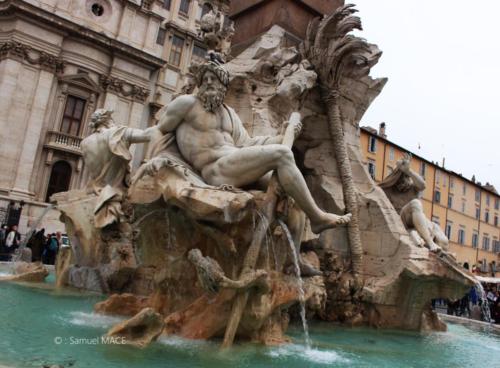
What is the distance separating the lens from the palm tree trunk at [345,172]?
6891 mm

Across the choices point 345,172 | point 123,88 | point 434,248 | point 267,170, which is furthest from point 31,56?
point 434,248

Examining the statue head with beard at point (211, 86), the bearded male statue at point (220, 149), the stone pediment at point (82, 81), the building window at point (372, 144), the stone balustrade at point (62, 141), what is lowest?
the bearded male statue at point (220, 149)

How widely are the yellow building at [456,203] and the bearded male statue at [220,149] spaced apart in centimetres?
2760

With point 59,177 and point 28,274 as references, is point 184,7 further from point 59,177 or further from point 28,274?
point 28,274

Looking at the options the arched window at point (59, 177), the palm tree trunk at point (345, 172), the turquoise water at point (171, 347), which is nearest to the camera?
the turquoise water at point (171, 347)

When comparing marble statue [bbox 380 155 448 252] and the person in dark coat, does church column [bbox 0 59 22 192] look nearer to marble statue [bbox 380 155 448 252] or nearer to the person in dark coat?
the person in dark coat

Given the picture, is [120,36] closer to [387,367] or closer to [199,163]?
[199,163]

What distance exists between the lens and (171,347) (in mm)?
3719

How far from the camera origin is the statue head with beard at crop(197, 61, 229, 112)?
469cm

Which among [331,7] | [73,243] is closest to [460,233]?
[331,7]

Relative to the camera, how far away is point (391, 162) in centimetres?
3300

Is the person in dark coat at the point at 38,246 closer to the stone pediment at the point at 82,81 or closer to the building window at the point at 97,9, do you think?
the stone pediment at the point at 82,81

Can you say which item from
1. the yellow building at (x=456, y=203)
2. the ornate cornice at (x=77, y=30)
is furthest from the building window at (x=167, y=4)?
the yellow building at (x=456, y=203)

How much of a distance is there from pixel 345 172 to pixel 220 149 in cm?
312
